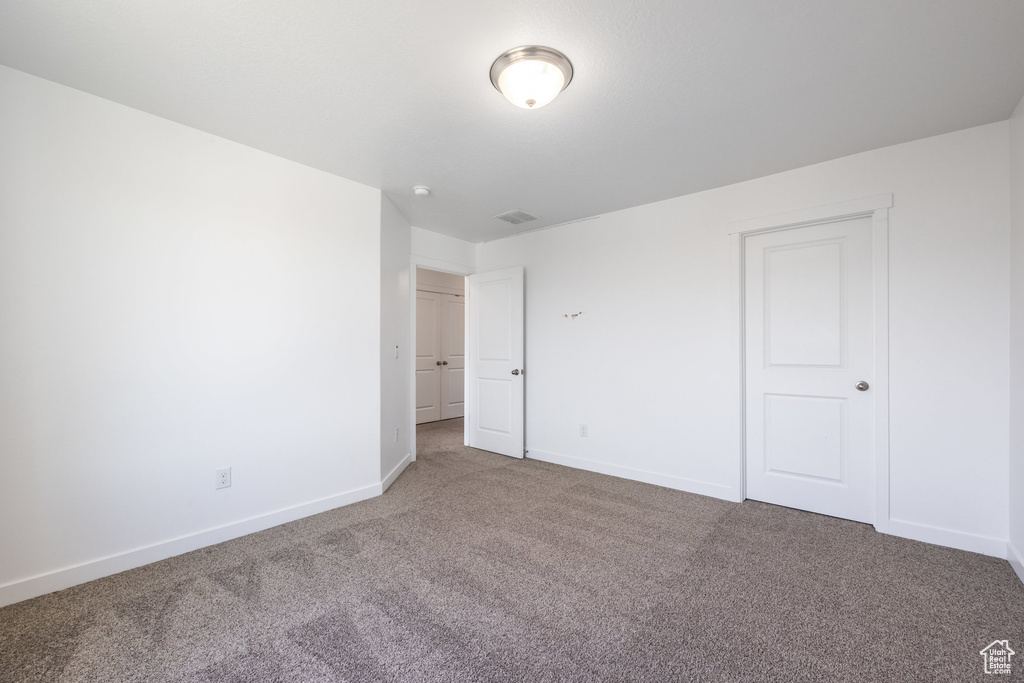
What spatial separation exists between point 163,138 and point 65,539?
6.99 ft

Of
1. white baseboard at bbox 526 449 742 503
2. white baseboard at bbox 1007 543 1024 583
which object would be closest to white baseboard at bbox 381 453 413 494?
white baseboard at bbox 526 449 742 503

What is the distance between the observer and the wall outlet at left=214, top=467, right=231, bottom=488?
2570 millimetres

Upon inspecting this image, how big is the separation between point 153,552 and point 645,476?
3.41m

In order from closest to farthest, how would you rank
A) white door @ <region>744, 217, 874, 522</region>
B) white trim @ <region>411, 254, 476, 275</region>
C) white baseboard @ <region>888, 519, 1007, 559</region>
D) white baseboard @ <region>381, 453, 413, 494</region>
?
white baseboard @ <region>888, 519, 1007, 559</region> < white door @ <region>744, 217, 874, 522</region> < white baseboard @ <region>381, 453, 413, 494</region> < white trim @ <region>411, 254, 476, 275</region>

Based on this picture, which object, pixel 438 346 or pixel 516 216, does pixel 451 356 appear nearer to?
pixel 438 346

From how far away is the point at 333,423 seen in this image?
3.12m

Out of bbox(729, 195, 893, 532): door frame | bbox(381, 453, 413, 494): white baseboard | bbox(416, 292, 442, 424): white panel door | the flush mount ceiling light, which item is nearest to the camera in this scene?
the flush mount ceiling light

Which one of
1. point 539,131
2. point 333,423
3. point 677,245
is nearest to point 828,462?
point 677,245

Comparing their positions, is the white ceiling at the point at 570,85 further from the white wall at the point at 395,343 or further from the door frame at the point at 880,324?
the white wall at the point at 395,343

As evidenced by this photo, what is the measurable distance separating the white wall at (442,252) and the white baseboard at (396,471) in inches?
76.8

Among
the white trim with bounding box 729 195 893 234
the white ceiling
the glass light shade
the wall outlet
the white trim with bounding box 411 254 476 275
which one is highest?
the white ceiling

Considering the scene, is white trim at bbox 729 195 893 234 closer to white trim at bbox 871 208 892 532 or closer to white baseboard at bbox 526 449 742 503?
white trim at bbox 871 208 892 532

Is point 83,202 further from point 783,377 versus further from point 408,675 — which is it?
point 783,377

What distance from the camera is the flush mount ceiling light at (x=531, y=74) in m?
1.83
